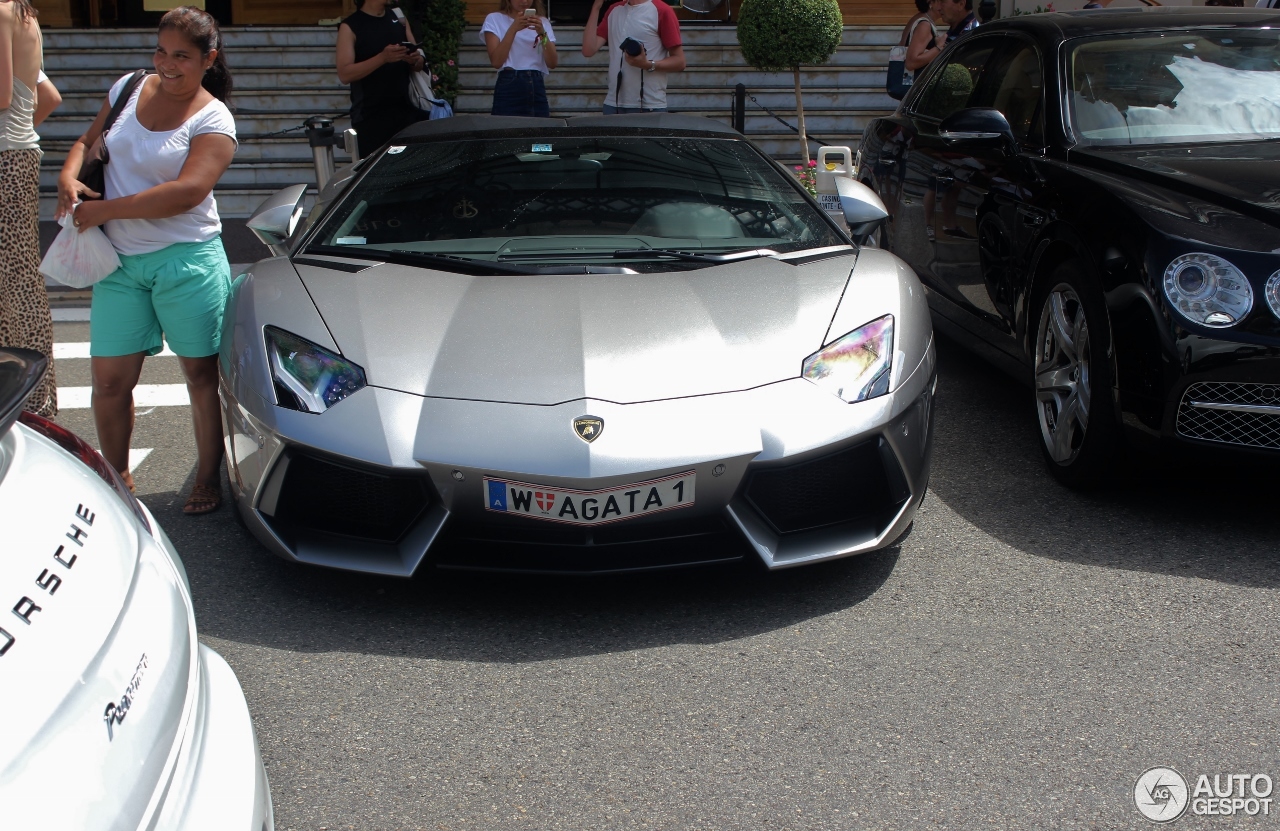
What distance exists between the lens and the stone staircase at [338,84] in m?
12.1

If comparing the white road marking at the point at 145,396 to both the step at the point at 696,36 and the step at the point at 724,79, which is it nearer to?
the step at the point at 724,79

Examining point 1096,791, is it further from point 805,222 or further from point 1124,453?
point 805,222

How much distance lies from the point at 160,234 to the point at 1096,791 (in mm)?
3253

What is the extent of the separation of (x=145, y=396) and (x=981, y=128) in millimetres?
4007

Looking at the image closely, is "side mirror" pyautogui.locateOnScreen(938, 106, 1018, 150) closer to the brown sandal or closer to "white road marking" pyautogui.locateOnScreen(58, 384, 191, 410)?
the brown sandal

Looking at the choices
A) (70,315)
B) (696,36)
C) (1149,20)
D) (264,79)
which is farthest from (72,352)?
(696,36)

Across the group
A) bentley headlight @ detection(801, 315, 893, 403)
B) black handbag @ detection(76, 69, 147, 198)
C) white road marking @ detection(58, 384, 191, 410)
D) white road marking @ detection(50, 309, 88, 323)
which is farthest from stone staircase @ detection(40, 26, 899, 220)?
bentley headlight @ detection(801, 315, 893, 403)

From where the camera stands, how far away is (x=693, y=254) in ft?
13.4

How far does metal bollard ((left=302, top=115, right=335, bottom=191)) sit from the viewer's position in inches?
321

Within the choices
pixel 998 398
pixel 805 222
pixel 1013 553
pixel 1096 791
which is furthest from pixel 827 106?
pixel 1096 791

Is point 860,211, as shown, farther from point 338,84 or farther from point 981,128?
point 338,84

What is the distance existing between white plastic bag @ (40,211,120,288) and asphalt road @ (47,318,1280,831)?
0.88 m

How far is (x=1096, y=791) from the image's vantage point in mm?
2557

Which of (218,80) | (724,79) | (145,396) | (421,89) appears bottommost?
(145,396)
